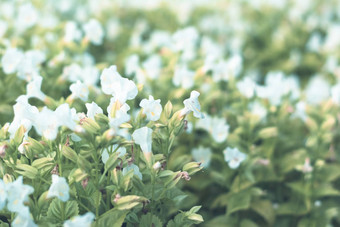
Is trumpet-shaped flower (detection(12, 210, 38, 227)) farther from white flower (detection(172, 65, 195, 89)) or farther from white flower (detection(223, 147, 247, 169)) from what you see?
white flower (detection(172, 65, 195, 89))

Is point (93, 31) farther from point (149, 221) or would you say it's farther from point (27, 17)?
point (149, 221)

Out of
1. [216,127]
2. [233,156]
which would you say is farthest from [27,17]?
[233,156]

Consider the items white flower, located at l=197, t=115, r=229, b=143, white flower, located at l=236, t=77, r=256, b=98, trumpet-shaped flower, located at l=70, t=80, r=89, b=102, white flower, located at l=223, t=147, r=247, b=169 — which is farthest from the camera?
white flower, located at l=236, t=77, r=256, b=98

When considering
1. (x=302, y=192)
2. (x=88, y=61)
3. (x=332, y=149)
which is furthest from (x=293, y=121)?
(x=88, y=61)

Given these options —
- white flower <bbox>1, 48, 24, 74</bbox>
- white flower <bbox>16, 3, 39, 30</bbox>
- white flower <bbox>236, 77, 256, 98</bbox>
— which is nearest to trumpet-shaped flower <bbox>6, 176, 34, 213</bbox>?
white flower <bbox>1, 48, 24, 74</bbox>

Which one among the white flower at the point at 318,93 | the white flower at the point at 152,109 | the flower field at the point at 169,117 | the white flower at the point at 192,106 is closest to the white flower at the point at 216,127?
the flower field at the point at 169,117

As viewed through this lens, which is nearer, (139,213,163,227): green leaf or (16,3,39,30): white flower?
(139,213,163,227): green leaf

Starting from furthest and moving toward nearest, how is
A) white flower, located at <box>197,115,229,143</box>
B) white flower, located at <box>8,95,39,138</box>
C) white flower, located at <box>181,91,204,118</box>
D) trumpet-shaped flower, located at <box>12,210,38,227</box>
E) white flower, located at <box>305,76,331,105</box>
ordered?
white flower, located at <box>305,76,331,105</box>
white flower, located at <box>197,115,229,143</box>
white flower, located at <box>181,91,204,118</box>
white flower, located at <box>8,95,39,138</box>
trumpet-shaped flower, located at <box>12,210,38,227</box>

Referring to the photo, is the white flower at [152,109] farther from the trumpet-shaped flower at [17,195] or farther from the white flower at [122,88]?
the trumpet-shaped flower at [17,195]
